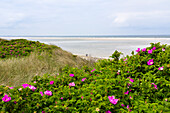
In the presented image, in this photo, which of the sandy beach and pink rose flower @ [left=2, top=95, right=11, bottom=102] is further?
the sandy beach

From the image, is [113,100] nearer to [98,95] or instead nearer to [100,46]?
[98,95]

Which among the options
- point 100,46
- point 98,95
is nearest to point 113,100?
point 98,95

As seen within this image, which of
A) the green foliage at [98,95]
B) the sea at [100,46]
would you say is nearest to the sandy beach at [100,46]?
the sea at [100,46]

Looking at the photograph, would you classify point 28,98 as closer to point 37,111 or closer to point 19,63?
point 37,111

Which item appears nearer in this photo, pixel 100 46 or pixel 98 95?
pixel 98 95

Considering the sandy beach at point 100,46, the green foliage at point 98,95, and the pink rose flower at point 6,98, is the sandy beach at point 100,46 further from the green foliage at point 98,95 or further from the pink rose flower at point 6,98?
the pink rose flower at point 6,98

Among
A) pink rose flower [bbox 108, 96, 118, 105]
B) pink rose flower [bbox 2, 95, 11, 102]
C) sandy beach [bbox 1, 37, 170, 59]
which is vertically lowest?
sandy beach [bbox 1, 37, 170, 59]

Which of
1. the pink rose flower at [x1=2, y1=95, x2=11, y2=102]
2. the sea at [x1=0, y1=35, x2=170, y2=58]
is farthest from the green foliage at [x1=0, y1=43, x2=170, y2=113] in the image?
the sea at [x1=0, y1=35, x2=170, y2=58]

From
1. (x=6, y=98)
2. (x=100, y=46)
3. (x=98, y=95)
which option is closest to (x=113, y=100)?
(x=98, y=95)

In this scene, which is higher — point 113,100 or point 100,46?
point 113,100

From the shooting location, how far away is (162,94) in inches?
106

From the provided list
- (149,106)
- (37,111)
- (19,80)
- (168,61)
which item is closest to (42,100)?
(37,111)

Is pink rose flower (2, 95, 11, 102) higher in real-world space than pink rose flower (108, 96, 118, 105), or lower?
lower

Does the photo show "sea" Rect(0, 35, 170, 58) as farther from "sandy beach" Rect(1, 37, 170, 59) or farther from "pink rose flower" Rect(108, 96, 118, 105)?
"pink rose flower" Rect(108, 96, 118, 105)
